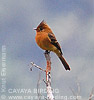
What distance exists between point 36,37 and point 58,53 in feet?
1.74

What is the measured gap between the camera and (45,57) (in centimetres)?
288

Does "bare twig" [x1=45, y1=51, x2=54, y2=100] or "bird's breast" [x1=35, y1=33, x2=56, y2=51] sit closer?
"bare twig" [x1=45, y1=51, x2=54, y2=100]

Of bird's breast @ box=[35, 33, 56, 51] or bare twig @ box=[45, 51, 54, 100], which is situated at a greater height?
bird's breast @ box=[35, 33, 56, 51]

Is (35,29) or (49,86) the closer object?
(49,86)

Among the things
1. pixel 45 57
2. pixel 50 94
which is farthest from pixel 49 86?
pixel 45 57

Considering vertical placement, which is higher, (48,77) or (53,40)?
(53,40)

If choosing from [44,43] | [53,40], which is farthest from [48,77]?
[53,40]

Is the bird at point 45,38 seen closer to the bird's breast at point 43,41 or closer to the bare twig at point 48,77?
the bird's breast at point 43,41

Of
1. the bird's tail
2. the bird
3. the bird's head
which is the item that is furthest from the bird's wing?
the bird's tail

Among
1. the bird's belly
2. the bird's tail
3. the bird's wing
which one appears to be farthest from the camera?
the bird's tail

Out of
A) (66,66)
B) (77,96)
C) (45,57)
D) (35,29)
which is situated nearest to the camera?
(77,96)

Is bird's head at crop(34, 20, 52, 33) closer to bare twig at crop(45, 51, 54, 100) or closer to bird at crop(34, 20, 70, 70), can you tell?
Answer: bird at crop(34, 20, 70, 70)

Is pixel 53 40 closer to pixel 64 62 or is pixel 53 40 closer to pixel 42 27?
pixel 42 27

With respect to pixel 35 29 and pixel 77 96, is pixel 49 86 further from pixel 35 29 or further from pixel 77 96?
pixel 35 29
